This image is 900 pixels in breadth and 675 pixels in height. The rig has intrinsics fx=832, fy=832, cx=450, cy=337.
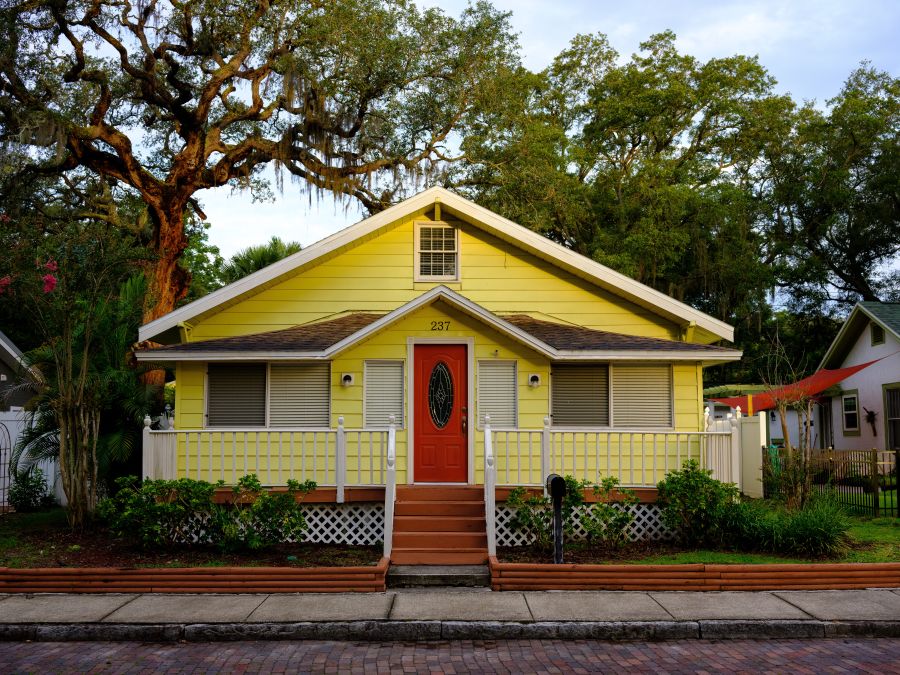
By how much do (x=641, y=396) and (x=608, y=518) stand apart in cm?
287

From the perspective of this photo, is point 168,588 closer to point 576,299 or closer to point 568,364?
point 568,364

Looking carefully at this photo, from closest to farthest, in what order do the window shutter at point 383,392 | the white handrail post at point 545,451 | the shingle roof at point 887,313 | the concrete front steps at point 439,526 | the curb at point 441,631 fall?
1. the curb at point 441,631
2. the concrete front steps at point 439,526
3. the white handrail post at point 545,451
4. the window shutter at point 383,392
5. the shingle roof at point 887,313

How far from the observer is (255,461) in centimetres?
1301

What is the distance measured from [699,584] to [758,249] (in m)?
26.9

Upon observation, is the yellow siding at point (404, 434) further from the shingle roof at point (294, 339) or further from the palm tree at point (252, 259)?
the palm tree at point (252, 259)

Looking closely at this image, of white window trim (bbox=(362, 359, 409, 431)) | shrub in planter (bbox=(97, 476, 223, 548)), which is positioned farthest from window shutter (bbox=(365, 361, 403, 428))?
shrub in planter (bbox=(97, 476, 223, 548))

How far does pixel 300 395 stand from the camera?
546 inches

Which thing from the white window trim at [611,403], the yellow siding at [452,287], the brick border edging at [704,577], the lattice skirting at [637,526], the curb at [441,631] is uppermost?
the yellow siding at [452,287]

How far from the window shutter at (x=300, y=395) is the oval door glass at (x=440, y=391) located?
1718 mm

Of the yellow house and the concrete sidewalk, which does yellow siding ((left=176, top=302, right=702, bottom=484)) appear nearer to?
the yellow house

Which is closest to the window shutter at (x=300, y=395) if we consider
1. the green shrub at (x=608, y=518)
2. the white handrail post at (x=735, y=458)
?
the green shrub at (x=608, y=518)

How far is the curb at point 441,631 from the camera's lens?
815 cm

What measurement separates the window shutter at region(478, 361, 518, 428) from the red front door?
10.9 inches

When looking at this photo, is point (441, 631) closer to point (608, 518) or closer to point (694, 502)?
point (608, 518)
